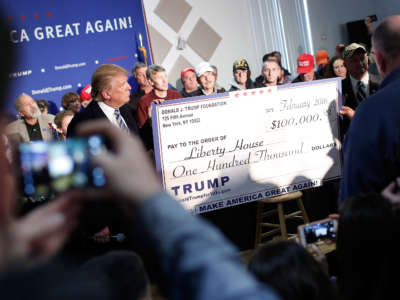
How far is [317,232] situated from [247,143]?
3.58ft

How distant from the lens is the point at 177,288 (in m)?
0.48

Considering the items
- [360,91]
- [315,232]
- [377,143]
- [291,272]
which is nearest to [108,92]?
[315,232]

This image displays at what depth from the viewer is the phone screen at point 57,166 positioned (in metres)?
0.51

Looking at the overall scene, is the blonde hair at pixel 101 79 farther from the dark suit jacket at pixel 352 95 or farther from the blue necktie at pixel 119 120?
the dark suit jacket at pixel 352 95

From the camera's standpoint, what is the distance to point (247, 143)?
2.87 m

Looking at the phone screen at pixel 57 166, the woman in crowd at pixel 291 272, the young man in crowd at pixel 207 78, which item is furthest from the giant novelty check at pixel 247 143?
the phone screen at pixel 57 166

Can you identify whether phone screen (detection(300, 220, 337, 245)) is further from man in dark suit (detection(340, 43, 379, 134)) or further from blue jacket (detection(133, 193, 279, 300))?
man in dark suit (detection(340, 43, 379, 134))

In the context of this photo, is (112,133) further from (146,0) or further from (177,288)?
(146,0)

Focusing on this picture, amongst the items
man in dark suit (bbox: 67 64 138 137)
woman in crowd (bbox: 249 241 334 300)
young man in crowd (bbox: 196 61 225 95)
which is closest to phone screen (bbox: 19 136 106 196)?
woman in crowd (bbox: 249 241 334 300)

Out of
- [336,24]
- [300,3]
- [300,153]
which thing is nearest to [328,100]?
[300,153]

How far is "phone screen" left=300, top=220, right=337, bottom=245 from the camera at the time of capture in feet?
6.10

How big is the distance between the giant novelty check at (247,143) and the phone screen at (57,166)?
83.5 inches

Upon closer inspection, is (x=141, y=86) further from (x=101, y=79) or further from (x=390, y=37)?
(x=390, y=37)

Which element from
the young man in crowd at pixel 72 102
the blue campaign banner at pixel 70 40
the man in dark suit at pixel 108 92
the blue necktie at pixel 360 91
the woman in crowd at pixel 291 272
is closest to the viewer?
the woman in crowd at pixel 291 272
